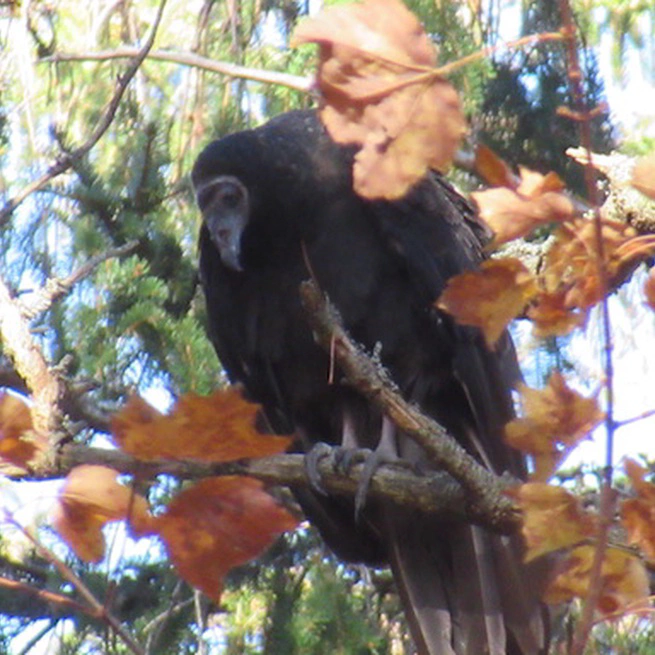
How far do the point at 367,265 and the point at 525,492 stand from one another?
208 centimetres

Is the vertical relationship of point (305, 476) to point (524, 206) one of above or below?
above

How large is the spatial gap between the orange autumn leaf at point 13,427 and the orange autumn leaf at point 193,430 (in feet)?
0.61

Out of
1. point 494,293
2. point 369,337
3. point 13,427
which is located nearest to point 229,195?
point 369,337

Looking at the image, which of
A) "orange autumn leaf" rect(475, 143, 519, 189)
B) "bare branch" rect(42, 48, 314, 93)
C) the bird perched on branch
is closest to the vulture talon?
the bird perched on branch

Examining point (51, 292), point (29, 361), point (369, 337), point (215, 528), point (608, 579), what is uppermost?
point (369, 337)

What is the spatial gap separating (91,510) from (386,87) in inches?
30.9

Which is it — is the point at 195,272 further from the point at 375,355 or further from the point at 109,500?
the point at 109,500

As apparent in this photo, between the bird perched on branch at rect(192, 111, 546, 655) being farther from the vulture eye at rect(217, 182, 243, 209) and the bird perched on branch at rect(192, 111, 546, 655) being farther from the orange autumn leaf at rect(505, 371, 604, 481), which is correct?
the orange autumn leaf at rect(505, 371, 604, 481)

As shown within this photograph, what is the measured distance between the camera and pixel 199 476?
282cm

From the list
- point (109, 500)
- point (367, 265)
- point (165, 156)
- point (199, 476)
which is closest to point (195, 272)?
point (165, 156)

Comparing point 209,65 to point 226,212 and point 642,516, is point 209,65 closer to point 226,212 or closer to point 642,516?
point 226,212

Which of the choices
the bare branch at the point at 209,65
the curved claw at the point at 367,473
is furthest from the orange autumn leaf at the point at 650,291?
the bare branch at the point at 209,65

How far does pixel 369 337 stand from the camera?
12.9 ft

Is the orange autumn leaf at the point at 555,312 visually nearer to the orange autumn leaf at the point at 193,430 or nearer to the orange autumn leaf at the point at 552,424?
the orange autumn leaf at the point at 552,424
